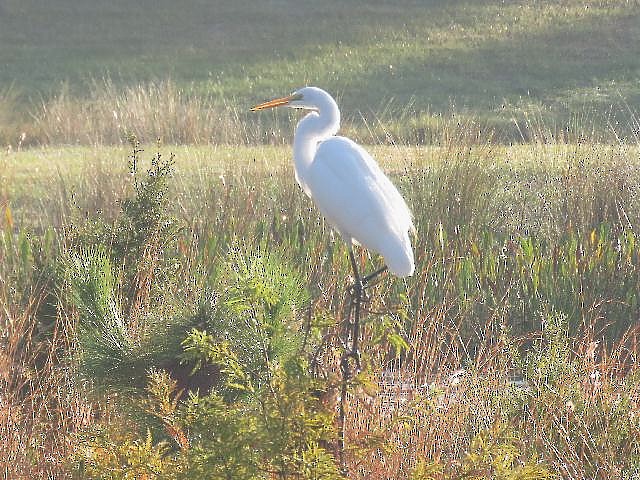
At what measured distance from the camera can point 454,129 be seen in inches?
232

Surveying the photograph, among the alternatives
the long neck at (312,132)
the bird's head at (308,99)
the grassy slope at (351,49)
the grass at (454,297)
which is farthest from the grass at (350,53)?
the bird's head at (308,99)

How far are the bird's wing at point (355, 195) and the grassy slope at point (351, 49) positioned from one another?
11.5 m

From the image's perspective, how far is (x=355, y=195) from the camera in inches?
126

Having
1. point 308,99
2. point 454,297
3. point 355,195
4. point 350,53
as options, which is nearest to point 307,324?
point 355,195

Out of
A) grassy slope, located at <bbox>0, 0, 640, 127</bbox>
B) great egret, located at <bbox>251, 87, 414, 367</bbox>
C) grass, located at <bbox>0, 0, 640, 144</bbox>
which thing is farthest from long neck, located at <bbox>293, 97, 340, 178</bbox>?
grassy slope, located at <bbox>0, 0, 640, 127</bbox>

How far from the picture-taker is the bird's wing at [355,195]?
3.16 metres

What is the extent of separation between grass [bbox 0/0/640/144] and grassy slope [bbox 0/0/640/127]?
0.04m

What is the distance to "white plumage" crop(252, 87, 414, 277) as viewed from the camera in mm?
3133

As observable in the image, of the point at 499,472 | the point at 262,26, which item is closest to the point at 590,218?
the point at 499,472

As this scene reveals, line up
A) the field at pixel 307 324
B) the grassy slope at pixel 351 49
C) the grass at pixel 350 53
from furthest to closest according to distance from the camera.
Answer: the grassy slope at pixel 351 49
the grass at pixel 350 53
the field at pixel 307 324

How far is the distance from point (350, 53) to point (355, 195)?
1730 cm

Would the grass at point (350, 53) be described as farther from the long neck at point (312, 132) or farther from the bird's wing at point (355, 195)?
the bird's wing at point (355, 195)

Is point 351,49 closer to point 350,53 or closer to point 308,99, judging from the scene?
point 350,53

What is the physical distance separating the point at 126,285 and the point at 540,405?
1365 millimetres
